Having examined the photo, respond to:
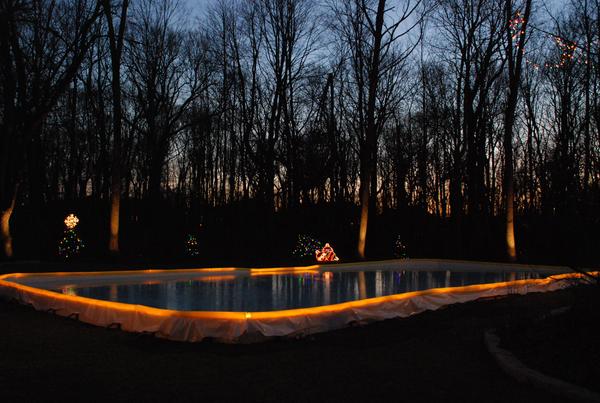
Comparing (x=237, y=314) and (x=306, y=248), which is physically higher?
(x=306, y=248)

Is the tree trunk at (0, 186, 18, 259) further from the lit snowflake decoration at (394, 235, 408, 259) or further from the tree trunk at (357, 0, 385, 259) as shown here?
the lit snowflake decoration at (394, 235, 408, 259)

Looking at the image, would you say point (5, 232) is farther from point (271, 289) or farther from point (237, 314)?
point (237, 314)

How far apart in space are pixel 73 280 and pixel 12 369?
5.33 m

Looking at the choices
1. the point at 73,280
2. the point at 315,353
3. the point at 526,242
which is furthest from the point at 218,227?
the point at 315,353

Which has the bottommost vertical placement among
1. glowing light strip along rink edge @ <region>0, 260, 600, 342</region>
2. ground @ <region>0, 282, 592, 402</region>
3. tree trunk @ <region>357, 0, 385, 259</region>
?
ground @ <region>0, 282, 592, 402</region>

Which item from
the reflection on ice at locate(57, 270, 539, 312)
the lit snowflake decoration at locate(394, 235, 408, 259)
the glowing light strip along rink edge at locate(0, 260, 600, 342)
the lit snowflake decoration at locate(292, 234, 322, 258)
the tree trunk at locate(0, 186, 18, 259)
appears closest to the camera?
the glowing light strip along rink edge at locate(0, 260, 600, 342)

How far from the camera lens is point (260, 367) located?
4.69m

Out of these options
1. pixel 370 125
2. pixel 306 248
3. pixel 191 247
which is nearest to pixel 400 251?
pixel 306 248

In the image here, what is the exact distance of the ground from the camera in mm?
3889

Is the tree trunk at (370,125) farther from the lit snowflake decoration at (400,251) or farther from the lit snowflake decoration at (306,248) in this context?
the lit snowflake decoration at (400,251)

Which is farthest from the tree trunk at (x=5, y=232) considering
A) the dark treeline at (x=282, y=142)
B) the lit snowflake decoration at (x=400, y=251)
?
the lit snowflake decoration at (x=400, y=251)

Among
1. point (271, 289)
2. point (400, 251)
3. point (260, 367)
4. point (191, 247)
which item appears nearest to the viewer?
point (260, 367)

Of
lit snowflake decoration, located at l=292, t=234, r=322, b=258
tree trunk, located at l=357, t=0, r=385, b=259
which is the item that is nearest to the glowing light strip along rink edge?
tree trunk, located at l=357, t=0, r=385, b=259

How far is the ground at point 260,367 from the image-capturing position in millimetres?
3889
